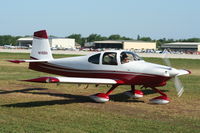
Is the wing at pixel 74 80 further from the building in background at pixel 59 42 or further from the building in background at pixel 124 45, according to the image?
the building in background at pixel 59 42

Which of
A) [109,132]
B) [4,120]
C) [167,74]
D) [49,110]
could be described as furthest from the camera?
[167,74]

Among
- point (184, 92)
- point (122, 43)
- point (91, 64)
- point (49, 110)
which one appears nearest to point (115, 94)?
point (91, 64)

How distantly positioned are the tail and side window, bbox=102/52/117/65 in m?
3.30

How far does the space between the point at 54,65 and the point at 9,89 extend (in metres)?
2.47

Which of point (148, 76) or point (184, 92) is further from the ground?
point (148, 76)

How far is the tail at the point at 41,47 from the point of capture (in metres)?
14.8

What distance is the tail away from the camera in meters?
14.8

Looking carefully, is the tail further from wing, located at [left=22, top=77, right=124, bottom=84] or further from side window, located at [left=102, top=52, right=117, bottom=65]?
wing, located at [left=22, top=77, right=124, bottom=84]

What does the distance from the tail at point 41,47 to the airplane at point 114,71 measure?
34 cm

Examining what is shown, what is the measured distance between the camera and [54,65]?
563 inches

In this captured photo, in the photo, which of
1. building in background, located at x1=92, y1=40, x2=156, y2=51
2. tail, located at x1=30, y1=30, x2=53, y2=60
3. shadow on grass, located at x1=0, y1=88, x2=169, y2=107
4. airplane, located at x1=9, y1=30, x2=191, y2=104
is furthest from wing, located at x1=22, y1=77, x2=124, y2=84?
building in background, located at x1=92, y1=40, x2=156, y2=51

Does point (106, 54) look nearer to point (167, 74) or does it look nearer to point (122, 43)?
point (167, 74)

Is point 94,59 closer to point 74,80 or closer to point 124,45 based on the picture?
point 74,80

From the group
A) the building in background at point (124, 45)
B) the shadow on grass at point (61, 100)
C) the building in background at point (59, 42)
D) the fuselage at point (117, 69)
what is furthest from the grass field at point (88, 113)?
the building in background at point (59, 42)
